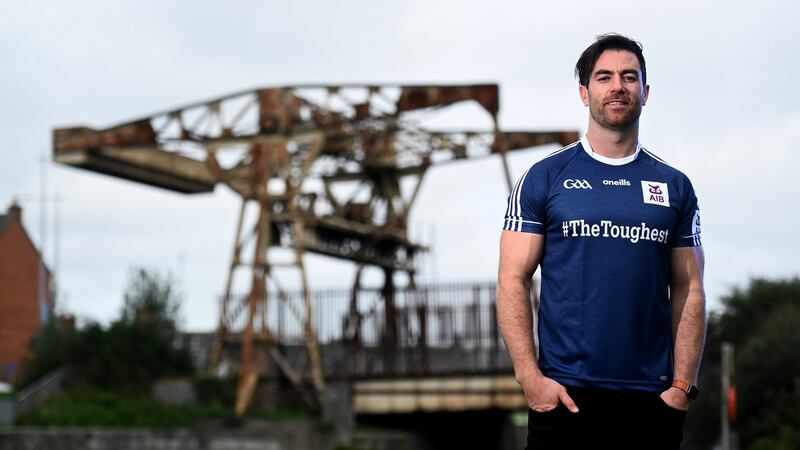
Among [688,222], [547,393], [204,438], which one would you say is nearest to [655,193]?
[688,222]

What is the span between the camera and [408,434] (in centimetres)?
3030

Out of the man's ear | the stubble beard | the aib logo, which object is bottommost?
the aib logo

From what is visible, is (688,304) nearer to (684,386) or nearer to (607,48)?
(684,386)

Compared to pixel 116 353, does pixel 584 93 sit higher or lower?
higher

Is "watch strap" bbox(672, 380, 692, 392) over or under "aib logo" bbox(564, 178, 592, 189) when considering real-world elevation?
under

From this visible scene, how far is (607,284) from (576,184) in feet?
1.16

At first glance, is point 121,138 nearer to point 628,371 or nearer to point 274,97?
point 274,97

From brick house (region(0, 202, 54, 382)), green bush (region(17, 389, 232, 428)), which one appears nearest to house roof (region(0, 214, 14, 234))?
brick house (region(0, 202, 54, 382))

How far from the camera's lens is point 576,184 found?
4602mm

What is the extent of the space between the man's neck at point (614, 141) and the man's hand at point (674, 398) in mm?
806

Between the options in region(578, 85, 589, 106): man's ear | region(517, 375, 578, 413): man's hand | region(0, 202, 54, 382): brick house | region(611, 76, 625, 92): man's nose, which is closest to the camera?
region(517, 375, 578, 413): man's hand

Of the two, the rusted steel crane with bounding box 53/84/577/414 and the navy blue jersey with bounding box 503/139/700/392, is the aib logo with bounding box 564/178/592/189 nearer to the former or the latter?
the navy blue jersey with bounding box 503/139/700/392

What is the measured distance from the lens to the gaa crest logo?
4.59 metres

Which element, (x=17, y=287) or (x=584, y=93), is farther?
(x=17, y=287)
